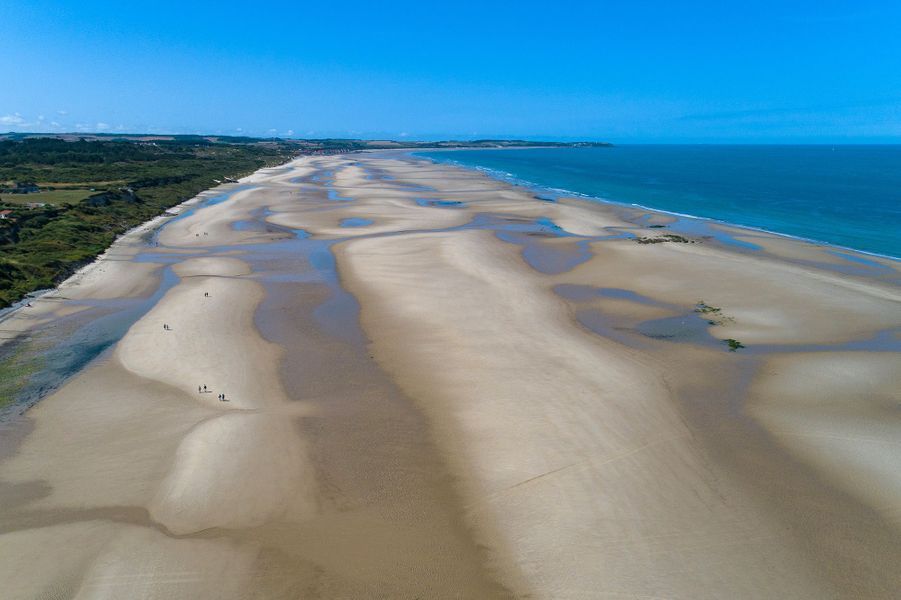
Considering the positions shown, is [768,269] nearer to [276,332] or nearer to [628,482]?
[628,482]

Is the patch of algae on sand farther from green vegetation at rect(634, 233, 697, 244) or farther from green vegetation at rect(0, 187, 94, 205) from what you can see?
green vegetation at rect(634, 233, 697, 244)

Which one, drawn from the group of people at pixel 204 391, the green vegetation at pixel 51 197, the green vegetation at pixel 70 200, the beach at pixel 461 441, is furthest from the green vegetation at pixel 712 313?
the green vegetation at pixel 51 197

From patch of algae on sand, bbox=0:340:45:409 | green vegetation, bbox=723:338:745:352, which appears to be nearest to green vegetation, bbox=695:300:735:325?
green vegetation, bbox=723:338:745:352

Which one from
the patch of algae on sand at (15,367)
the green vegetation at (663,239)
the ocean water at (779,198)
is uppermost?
the patch of algae on sand at (15,367)

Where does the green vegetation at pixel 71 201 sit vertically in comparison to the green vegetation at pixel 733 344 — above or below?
below

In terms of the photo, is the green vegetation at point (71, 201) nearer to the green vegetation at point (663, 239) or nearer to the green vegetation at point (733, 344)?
the green vegetation at point (733, 344)

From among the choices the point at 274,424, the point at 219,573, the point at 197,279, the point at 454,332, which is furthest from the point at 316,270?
the point at 219,573
